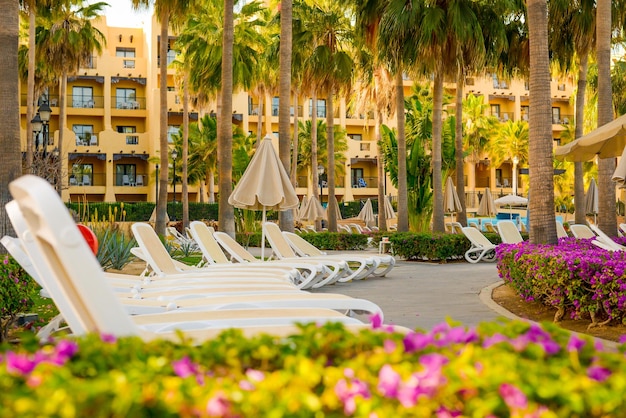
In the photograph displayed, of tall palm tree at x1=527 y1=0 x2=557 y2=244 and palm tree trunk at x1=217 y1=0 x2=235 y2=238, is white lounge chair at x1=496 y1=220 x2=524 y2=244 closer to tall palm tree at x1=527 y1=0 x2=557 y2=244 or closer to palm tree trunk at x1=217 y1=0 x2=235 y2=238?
tall palm tree at x1=527 y1=0 x2=557 y2=244

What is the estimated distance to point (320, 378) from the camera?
2.21 m

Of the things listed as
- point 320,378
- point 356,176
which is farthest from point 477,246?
point 356,176

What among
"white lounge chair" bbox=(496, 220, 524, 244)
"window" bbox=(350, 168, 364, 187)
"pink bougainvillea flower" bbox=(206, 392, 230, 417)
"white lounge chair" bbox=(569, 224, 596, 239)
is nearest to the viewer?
"pink bougainvillea flower" bbox=(206, 392, 230, 417)

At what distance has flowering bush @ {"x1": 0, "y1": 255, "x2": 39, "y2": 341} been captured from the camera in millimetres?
7094

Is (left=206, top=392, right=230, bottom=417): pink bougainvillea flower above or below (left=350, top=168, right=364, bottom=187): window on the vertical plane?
below

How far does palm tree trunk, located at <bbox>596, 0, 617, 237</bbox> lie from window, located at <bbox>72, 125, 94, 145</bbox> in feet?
151

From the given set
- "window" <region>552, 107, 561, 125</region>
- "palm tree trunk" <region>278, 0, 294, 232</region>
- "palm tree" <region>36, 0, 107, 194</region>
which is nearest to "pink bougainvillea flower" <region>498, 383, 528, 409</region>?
"palm tree trunk" <region>278, 0, 294, 232</region>

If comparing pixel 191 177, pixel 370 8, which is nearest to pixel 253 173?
pixel 370 8

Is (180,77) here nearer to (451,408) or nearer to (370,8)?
(370,8)

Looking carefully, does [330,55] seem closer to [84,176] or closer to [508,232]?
[508,232]

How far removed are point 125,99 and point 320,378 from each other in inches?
2374

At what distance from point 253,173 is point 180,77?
38.5m

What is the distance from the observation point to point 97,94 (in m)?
59.7

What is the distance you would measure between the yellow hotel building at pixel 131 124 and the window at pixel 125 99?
8cm
